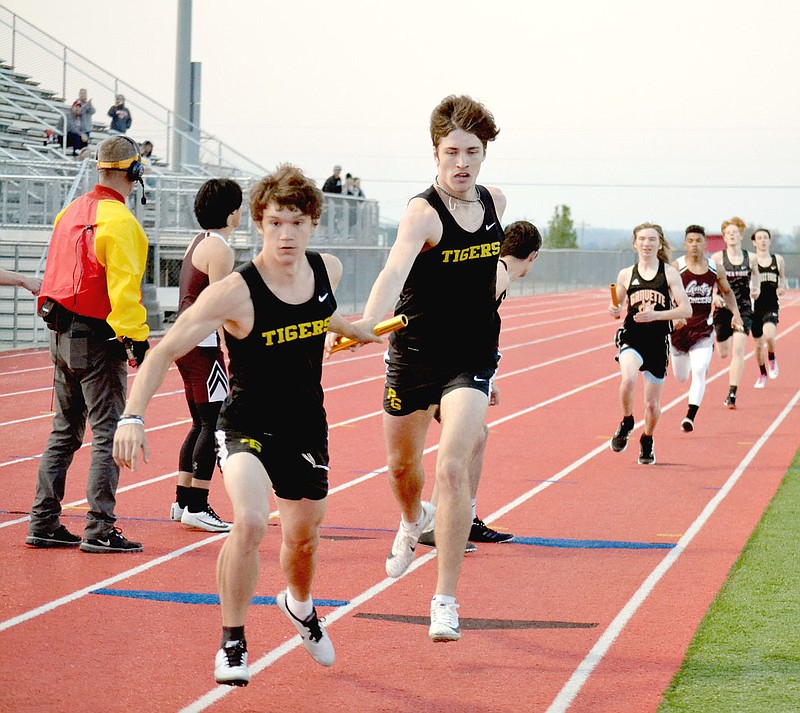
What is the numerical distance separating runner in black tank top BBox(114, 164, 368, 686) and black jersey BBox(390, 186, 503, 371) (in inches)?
39.0

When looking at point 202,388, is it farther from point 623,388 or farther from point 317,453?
point 623,388

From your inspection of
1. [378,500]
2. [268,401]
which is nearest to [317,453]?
[268,401]

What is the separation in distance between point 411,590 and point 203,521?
1723mm

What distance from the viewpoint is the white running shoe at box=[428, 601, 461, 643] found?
4922mm

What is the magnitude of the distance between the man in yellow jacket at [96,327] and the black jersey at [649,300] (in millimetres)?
4942

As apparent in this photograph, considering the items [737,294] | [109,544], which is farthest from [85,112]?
[109,544]

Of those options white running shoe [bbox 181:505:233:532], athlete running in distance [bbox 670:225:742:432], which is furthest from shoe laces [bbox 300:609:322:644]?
athlete running in distance [bbox 670:225:742:432]

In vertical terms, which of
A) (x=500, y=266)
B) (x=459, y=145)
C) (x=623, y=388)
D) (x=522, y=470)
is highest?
(x=459, y=145)

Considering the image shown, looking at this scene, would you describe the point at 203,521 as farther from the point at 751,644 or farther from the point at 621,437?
the point at 621,437

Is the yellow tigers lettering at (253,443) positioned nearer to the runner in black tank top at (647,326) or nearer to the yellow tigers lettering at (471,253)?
the yellow tigers lettering at (471,253)

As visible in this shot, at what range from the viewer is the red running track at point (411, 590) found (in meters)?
4.70

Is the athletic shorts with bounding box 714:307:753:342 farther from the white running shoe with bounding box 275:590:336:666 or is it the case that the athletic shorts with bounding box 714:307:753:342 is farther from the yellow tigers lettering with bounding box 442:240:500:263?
the white running shoe with bounding box 275:590:336:666

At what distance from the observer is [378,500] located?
866 cm

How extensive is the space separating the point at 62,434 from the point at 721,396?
10895mm
